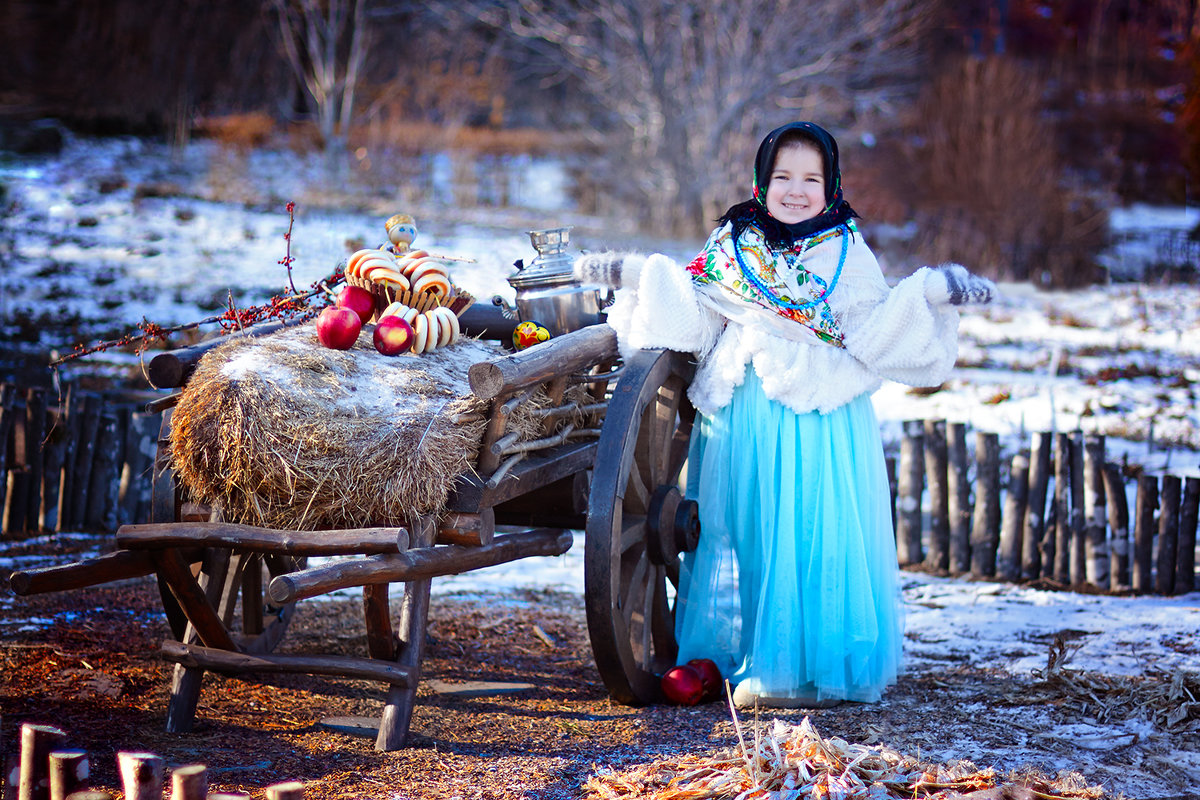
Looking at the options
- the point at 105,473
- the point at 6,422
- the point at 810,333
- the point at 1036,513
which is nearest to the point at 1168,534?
the point at 1036,513

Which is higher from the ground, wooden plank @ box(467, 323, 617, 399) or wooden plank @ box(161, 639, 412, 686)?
wooden plank @ box(467, 323, 617, 399)

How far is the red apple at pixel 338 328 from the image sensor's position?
3.14 m

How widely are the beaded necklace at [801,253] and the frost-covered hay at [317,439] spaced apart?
1.01 metres

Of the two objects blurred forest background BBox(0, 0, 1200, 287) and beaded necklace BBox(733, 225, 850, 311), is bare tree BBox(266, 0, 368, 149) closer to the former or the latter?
blurred forest background BBox(0, 0, 1200, 287)

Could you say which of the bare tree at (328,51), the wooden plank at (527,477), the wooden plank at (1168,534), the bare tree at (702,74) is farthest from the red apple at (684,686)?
the bare tree at (328,51)

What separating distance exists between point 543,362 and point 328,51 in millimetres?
15974

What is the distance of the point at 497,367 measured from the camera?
9.21 feet

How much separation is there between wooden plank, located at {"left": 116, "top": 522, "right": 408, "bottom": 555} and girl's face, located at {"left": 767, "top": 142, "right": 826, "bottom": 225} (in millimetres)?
1646

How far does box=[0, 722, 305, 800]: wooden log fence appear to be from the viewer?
5.42 ft

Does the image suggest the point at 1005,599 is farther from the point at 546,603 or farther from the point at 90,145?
the point at 90,145

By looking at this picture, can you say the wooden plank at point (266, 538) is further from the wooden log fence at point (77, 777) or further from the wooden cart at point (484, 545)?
the wooden log fence at point (77, 777)

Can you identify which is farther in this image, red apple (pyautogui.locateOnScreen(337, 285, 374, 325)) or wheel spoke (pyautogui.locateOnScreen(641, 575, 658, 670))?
wheel spoke (pyautogui.locateOnScreen(641, 575, 658, 670))

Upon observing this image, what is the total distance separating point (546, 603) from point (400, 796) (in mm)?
2296

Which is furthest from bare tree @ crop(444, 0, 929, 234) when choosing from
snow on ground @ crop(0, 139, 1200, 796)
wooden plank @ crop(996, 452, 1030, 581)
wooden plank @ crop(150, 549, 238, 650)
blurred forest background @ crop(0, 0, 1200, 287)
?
wooden plank @ crop(150, 549, 238, 650)
